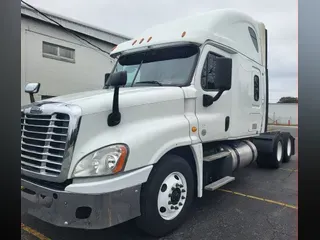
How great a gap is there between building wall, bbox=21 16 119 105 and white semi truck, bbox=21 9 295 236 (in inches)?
28.3

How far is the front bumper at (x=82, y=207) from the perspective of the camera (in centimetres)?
253

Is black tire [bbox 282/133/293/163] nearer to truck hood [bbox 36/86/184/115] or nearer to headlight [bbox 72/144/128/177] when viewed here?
truck hood [bbox 36/86/184/115]

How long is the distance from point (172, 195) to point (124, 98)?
127 centimetres

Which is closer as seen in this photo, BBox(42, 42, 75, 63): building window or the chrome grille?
the chrome grille

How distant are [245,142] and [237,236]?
9.33 ft

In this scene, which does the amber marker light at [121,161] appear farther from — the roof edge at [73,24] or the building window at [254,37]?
the building window at [254,37]

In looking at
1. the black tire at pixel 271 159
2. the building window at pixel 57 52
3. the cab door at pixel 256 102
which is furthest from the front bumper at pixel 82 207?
the black tire at pixel 271 159

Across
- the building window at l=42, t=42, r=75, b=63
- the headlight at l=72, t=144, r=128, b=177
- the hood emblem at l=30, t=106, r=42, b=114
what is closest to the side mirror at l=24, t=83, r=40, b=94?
the hood emblem at l=30, t=106, r=42, b=114

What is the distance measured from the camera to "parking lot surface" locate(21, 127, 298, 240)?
3193mm

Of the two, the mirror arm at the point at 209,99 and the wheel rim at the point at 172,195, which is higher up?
the mirror arm at the point at 209,99

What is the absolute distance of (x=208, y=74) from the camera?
400 cm

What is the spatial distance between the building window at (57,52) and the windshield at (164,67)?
1.56 m
